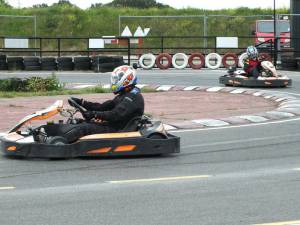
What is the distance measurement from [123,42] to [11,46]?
4472 millimetres

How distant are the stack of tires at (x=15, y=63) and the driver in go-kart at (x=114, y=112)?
748 inches

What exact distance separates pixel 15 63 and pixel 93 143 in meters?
19.6

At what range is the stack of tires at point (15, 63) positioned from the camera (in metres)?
28.7

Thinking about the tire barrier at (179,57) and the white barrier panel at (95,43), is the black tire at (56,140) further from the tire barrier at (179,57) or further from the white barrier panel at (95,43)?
the white barrier panel at (95,43)

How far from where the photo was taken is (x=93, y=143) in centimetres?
968

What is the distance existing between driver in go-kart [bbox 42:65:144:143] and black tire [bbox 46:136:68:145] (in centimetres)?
5

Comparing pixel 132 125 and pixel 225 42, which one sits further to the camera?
pixel 225 42

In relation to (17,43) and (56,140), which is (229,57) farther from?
(56,140)

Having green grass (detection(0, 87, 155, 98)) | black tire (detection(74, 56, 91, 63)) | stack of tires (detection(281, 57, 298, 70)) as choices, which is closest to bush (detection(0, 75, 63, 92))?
green grass (detection(0, 87, 155, 98))

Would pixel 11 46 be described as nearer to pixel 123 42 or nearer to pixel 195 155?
pixel 123 42

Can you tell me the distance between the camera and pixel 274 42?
29500mm

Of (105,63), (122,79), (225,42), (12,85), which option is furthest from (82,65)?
(122,79)

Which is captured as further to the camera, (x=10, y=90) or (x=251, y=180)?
(x=10, y=90)

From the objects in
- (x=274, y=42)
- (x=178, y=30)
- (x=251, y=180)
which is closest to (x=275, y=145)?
(x=251, y=180)
